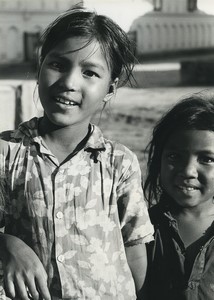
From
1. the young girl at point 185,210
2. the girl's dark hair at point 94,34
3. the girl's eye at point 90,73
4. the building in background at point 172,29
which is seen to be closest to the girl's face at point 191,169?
the young girl at point 185,210

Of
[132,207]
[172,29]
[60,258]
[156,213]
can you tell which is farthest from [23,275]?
[172,29]

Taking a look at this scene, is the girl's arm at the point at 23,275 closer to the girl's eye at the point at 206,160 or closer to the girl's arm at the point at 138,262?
the girl's arm at the point at 138,262

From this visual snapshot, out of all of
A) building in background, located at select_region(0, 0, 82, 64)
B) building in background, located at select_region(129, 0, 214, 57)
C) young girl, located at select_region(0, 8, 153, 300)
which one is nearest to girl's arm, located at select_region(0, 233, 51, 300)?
young girl, located at select_region(0, 8, 153, 300)

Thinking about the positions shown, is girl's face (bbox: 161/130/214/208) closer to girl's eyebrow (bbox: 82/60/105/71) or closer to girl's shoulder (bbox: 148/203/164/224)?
girl's shoulder (bbox: 148/203/164/224)

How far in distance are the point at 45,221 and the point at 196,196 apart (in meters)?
0.57

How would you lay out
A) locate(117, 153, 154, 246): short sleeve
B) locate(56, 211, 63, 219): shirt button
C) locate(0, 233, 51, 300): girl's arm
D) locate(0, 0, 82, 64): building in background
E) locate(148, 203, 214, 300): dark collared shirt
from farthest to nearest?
locate(0, 0, 82, 64): building in background < locate(148, 203, 214, 300): dark collared shirt < locate(117, 153, 154, 246): short sleeve < locate(56, 211, 63, 219): shirt button < locate(0, 233, 51, 300): girl's arm

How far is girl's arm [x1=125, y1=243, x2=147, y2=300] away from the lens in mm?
1767

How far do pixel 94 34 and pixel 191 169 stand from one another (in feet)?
1.82

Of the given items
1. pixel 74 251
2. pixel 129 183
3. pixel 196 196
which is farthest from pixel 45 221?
pixel 196 196

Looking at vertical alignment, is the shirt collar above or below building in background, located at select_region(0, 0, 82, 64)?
above

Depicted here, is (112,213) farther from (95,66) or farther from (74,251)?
(95,66)

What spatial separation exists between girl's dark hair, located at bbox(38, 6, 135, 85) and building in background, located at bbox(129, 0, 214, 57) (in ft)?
22.3

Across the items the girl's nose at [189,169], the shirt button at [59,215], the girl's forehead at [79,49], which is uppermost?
the girl's forehead at [79,49]

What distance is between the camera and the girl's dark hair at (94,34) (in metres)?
1.64
